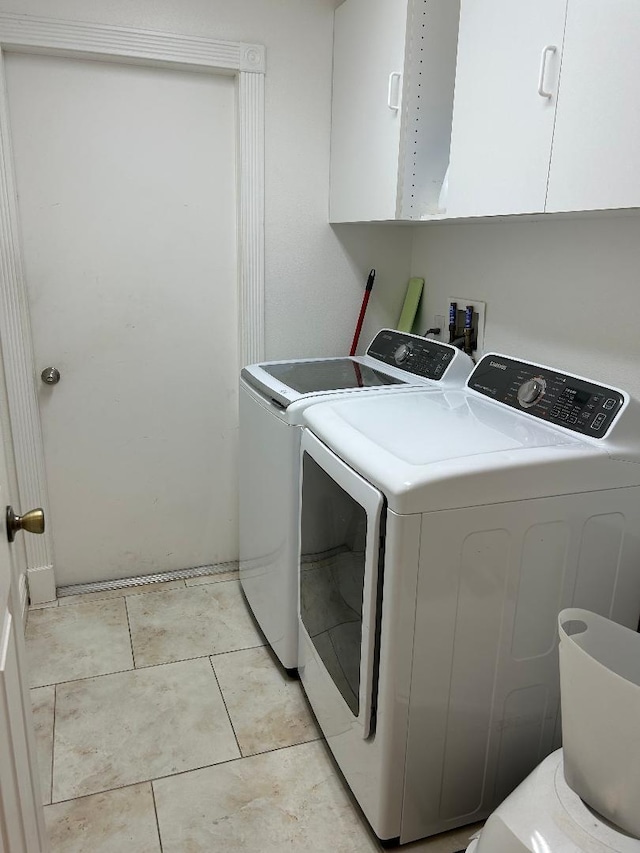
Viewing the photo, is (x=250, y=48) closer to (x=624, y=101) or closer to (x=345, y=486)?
(x=624, y=101)

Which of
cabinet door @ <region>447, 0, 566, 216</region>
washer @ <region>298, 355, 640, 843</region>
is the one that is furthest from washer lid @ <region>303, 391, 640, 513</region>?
cabinet door @ <region>447, 0, 566, 216</region>

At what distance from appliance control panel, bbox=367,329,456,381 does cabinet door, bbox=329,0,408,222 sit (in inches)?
17.7

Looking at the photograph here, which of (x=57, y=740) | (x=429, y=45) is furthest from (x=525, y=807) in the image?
(x=429, y=45)

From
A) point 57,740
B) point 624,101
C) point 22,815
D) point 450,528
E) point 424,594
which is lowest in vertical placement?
point 57,740

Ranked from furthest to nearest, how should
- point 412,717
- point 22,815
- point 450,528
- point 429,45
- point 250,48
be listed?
point 250,48 < point 429,45 < point 412,717 < point 450,528 < point 22,815

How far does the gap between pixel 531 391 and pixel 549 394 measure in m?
0.06

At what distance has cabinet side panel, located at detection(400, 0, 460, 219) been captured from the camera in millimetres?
1887

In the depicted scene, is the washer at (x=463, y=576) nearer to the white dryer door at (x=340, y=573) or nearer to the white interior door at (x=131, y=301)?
the white dryer door at (x=340, y=573)

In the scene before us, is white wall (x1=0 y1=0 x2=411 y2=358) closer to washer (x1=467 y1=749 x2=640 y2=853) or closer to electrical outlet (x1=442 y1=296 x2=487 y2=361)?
electrical outlet (x1=442 y1=296 x2=487 y2=361)

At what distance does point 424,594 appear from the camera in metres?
1.41

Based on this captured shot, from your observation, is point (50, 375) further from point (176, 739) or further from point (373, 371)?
point (176, 739)

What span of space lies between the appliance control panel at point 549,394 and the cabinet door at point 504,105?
1.48ft

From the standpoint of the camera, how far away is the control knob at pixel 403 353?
92.1 inches

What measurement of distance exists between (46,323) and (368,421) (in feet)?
4.50
